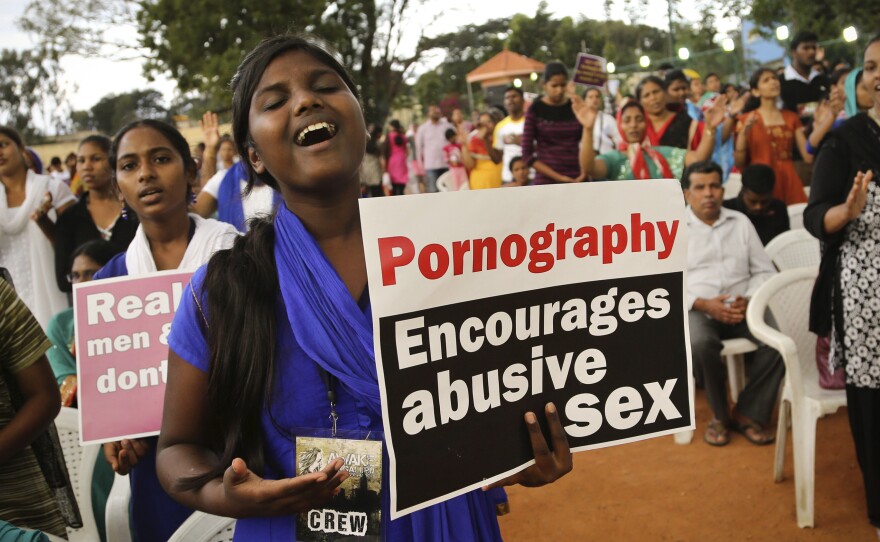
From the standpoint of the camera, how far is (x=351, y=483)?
4.55 ft

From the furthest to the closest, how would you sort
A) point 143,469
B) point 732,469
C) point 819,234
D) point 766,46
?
point 766,46 → point 732,469 → point 819,234 → point 143,469

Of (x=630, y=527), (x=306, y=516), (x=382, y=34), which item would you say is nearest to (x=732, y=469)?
(x=630, y=527)

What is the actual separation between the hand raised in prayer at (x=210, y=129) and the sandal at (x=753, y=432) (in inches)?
130

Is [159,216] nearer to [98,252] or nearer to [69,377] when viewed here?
[69,377]

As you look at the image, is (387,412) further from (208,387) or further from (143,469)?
(143,469)

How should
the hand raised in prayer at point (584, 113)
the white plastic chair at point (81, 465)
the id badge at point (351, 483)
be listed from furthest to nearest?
the hand raised in prayer at point (584, 113), the white plastic chair at point (81, 465), the id badge at point (351, 483)

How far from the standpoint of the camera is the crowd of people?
141 centimetres

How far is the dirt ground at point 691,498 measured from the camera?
11.5 ft

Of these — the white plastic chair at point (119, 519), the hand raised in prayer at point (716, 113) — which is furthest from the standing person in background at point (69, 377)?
the hand raised in prayer at point (716, 113)

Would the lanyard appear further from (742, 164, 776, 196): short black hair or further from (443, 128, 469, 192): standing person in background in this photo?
(443, 128, 469, 192): standing person in background

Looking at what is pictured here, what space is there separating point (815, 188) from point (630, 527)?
1698 millimetres

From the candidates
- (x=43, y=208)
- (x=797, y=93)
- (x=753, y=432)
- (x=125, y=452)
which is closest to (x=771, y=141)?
(x=797, y=93)

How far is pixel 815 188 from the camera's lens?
3150 mm

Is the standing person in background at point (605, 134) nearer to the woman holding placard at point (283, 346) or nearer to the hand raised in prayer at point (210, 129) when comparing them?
the hand raised in prayer at point (210, 129)
